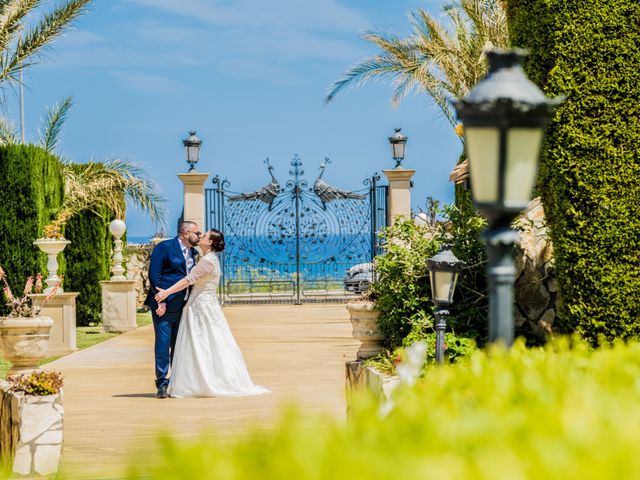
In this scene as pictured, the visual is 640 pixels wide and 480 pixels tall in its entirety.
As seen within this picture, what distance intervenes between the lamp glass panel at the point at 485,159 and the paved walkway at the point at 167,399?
1341 millimetres

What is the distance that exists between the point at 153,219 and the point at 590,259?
14643 mm

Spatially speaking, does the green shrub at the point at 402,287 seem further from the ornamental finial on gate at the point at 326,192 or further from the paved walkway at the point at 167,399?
the ornamental finial on gate at the point at 326,192

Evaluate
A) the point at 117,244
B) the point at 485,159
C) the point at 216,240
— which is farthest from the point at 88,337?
the point at 485,159

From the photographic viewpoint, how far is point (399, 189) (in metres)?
21.4

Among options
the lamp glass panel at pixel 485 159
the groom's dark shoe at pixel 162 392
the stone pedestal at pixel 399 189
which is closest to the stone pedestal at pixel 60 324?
the groom's dark shoe at pixel 162 392

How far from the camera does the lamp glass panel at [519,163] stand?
3.37 meters

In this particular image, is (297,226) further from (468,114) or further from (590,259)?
(468,114)

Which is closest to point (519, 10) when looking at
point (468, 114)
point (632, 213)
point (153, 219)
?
point (632, 213)

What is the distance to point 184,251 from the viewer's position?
9.90 meters

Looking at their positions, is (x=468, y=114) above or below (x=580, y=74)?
below

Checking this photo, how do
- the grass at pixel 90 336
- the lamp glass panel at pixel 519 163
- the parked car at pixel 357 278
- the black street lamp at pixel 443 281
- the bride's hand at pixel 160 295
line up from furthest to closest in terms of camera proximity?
the parked car at pixel 357 278 → the grass at pixel 90 336 → the bride's hand at pixel 160 295 → the black street lamp at pixel 443 281 → the lamp glass panel at pixel 519 163

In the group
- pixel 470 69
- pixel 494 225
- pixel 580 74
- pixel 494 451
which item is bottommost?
pixel 494 451

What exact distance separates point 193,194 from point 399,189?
4.66m

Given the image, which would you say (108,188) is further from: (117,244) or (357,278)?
(357,278)
